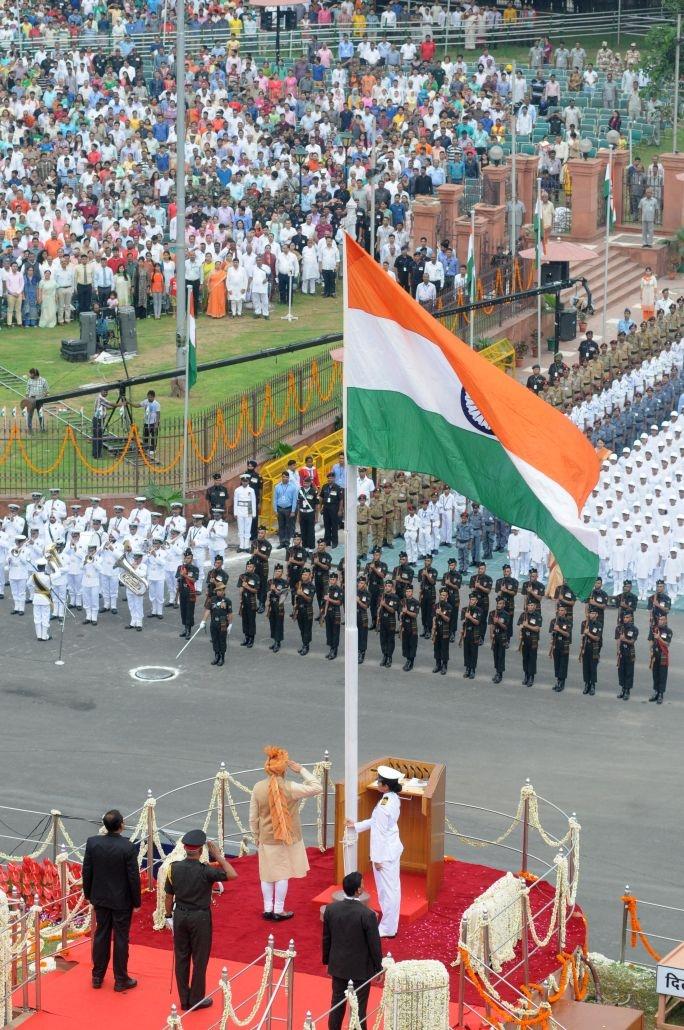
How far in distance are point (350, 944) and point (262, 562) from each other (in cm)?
1270

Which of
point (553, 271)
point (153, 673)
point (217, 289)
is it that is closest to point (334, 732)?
point (153, 673)

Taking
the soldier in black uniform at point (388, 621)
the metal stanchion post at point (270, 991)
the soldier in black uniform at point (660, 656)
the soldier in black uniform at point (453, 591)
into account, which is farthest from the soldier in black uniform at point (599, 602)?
the metal stanchion post at point (270, 991)

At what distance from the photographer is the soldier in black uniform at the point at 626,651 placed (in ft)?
75.4

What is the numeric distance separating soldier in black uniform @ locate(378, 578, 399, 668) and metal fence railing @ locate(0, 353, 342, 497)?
552cm

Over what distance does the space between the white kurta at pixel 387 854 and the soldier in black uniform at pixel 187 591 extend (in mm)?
9795

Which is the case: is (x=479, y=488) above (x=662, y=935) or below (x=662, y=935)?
above

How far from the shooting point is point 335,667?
24.0 metres

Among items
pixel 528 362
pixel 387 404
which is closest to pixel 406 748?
pixel 387 404

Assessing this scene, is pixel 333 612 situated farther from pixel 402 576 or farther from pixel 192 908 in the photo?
pixel 192 908

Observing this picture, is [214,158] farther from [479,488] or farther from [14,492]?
[479,488]

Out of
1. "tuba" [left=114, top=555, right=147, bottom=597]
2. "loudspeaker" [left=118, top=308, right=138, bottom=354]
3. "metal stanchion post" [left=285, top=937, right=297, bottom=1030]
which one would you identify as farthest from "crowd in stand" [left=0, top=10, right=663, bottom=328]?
"metal stanchion post" [left=285, top=937, right=297, bottom=1030]

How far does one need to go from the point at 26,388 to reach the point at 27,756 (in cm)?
1131

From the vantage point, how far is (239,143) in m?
41.2

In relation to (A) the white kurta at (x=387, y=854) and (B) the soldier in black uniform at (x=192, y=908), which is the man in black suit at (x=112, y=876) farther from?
(A) the white kurta at (x=387, y=854)
